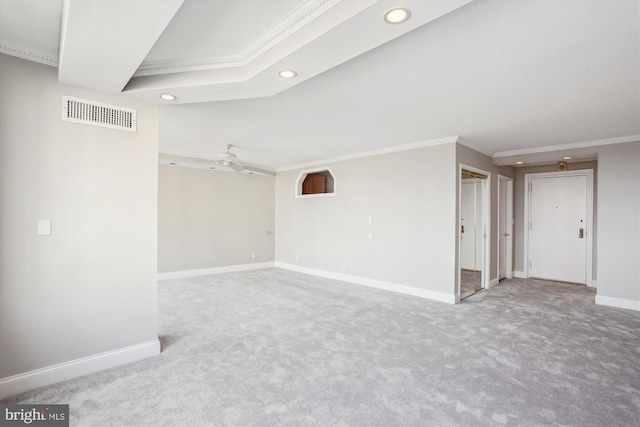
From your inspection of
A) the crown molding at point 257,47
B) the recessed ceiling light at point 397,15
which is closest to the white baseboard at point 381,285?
the recessed ceiling light at point 397,15

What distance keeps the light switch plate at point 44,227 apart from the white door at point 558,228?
7518 millimetres

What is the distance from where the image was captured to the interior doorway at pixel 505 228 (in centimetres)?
598

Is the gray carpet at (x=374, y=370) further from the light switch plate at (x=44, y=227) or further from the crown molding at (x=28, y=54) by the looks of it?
the crown molding at (x=28, y=54)

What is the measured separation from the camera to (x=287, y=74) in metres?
2.28

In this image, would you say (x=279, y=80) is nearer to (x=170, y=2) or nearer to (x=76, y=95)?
(x=170, y=2)

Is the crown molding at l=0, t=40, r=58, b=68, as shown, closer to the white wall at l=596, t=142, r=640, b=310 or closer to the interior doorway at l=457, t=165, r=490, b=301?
the interior doorway at l=457, t=165, r=490, b=301

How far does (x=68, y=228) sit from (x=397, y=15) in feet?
9.25

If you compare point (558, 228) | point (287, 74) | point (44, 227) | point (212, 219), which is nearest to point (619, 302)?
point (558, 228)

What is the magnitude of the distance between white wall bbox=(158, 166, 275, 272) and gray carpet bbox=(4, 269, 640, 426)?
2184 millimetres

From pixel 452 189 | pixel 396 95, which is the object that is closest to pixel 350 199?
pixel 452 189

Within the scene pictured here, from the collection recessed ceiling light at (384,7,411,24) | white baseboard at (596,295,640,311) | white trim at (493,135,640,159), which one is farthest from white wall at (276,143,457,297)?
recessed ceiling light at (384,7,411,24)

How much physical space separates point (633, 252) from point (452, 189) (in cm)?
261

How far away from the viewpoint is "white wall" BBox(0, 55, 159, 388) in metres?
2.23

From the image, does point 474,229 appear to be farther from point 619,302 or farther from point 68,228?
point 68,228
